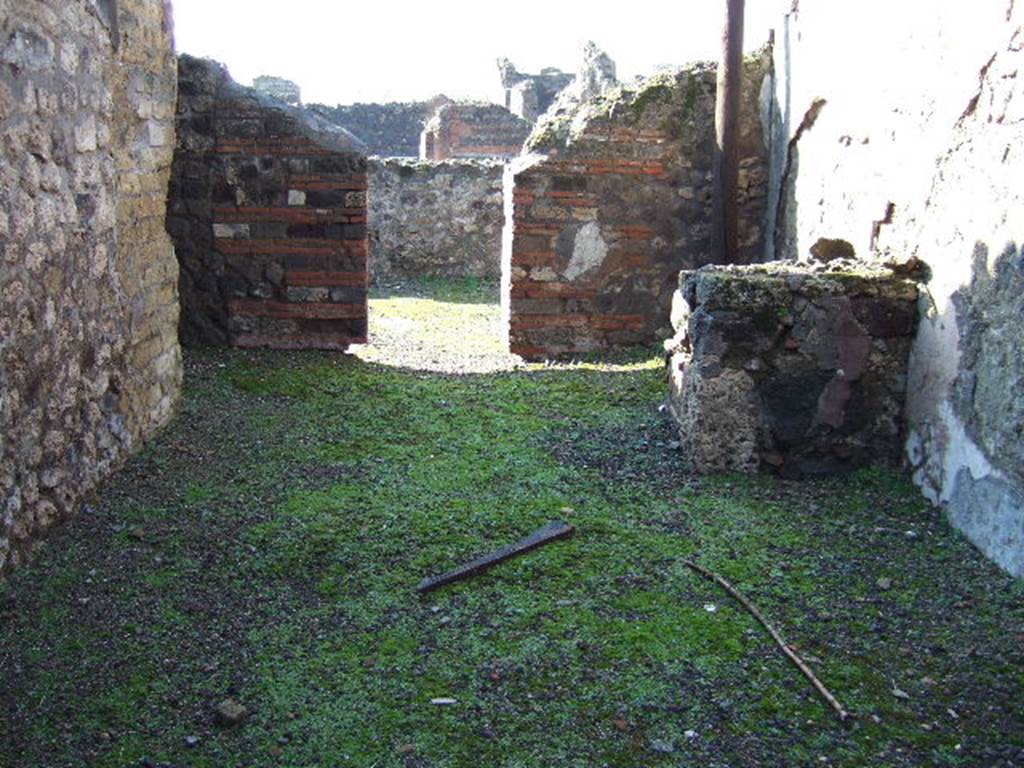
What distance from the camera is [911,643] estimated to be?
2.93 m

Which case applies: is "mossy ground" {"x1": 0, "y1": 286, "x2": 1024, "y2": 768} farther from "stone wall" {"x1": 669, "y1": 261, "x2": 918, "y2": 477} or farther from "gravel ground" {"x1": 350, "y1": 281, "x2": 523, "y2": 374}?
"gravel ground" {"x1": 350, "y1": 281, "x2": 523, "y2": 374}

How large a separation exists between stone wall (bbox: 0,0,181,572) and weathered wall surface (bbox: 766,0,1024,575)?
10.8 feet

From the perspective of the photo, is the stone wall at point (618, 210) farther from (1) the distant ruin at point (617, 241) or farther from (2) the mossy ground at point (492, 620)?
(2) the mossy ground at point (492, 620)

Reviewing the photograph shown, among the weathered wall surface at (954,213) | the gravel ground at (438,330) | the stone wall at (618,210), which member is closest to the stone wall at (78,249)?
the gravel ground at (438,330)

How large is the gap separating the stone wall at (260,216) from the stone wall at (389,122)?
1265 cm

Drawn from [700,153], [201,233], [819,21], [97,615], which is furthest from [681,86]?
[97,615]

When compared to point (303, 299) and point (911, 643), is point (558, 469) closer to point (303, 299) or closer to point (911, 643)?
point (911, 643)

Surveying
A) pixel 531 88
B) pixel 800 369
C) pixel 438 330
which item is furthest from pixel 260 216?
pixel 531 88

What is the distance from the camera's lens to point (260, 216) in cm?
679

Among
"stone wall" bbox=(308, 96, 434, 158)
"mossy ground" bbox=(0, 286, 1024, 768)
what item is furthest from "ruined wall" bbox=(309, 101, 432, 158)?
"mossy ground" bbox=(0, 286, 1024, 768)

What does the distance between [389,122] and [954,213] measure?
16827 mm

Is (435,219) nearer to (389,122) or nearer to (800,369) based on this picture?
(800,369)

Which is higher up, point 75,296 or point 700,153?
point 700,153

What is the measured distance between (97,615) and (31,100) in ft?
5.67
